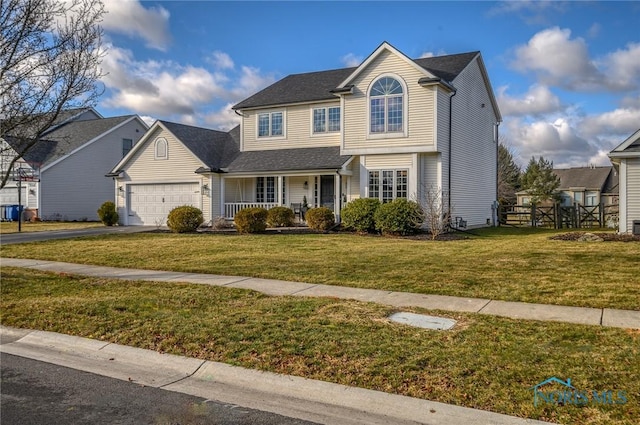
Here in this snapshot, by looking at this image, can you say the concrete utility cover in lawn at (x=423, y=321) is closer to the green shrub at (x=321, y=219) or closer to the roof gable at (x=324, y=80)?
the green shrub at (x=321, y=219)

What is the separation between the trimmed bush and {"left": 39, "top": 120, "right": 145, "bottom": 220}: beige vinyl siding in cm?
1595

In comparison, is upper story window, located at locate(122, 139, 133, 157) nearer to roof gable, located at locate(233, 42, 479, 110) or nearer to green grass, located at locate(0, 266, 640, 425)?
roof gable, located at locate(233, 42, 479, 110)

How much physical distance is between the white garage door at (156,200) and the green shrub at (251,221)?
19.7ft

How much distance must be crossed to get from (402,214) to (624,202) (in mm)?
8046

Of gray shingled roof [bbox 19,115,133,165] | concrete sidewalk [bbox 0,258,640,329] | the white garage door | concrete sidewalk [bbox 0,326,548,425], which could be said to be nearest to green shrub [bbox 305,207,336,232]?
the white garage door

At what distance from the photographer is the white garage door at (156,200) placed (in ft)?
87.0

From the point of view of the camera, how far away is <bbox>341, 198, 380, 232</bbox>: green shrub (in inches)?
786

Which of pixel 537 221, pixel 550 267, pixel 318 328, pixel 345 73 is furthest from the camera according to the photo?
pixel 537 221

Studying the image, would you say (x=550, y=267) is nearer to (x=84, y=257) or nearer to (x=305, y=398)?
(x=305, y=398)

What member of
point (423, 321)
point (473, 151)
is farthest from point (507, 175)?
point (423, 321)

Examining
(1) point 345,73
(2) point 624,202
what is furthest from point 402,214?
(1) point 345,73

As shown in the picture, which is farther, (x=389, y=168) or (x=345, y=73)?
(x=345, y=73)

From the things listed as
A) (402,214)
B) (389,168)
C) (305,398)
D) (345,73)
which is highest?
(345,73)

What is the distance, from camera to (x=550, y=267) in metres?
10.9
